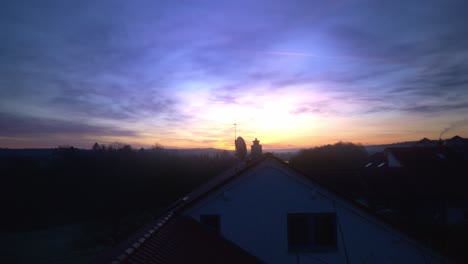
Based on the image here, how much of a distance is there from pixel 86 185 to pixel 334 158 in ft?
159

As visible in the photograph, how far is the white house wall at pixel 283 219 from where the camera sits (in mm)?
8062

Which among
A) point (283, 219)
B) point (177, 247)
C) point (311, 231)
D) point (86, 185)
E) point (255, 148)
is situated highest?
point (255, 148)

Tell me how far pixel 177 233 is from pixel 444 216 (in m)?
23.2

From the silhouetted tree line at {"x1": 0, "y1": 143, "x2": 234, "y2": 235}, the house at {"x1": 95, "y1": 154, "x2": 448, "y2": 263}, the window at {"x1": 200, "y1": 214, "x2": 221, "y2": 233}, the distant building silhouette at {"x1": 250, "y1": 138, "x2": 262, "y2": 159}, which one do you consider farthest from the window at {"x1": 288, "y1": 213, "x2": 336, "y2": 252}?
the silhouetted tree line at {"x1": 0, "y1": 143, "x2": 234, "y2": 235}

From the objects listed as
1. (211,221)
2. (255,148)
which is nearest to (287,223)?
(211,221)

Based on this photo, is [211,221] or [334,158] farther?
[334,158]

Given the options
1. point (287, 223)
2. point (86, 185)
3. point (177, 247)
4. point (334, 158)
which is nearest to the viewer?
point (177, 247)

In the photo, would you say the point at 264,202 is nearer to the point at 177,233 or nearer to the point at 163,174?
the point at 177,233

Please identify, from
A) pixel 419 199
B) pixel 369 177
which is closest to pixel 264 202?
pixel 419 199

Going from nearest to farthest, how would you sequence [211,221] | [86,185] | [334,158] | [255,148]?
1. [211,221]
2. [255,148]
3. [86,185]
4. [334,158]

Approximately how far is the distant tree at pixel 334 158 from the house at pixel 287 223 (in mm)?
45099

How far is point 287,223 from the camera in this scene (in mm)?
8227

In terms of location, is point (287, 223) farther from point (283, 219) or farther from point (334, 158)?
point (334, 158)

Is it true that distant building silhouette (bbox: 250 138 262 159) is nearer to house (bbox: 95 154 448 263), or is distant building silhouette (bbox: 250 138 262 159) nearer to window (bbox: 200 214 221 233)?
house (bbox: 95 154 448 263)
